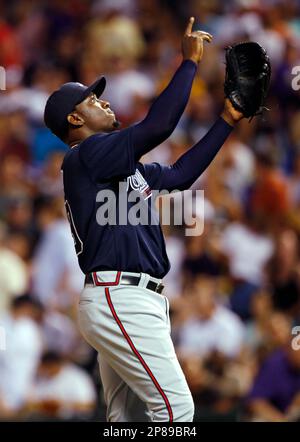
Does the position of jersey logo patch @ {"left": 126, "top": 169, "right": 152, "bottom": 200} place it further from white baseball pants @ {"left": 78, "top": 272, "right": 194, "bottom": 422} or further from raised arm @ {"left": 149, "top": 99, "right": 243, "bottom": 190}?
white baseball pants @ {"left": 78, "top": 272, "right": 194, "bottom": 422}

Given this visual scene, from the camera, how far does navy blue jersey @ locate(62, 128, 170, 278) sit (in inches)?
142

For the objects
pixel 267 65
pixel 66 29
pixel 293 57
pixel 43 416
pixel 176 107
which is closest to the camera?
pixel 176 107

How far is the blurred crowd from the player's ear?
2.47 m

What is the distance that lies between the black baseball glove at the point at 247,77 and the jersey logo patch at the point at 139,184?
1.51ft

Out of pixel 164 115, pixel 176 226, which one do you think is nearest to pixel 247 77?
pixel 164 115

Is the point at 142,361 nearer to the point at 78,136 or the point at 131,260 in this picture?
the point at 131,260

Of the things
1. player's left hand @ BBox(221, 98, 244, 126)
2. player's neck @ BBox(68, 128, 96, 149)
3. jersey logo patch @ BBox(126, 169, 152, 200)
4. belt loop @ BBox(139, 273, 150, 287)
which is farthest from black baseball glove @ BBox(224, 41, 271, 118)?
belt loop @ BBox(139, 273, 150, 287)

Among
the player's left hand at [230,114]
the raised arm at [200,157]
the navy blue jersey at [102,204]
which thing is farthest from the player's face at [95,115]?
the player's left hand at [230,114]

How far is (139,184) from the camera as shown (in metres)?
3.82

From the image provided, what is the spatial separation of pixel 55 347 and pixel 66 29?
384cm

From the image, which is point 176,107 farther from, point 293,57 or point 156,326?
point 293,57

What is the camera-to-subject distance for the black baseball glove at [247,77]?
150 inches

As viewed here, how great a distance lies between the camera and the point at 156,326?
3639 millimetres
